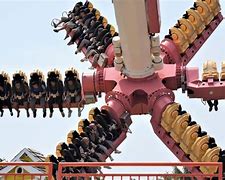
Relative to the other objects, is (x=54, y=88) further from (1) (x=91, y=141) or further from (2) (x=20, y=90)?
(1) (x=91, y=141)

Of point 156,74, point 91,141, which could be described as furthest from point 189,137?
point 156,74

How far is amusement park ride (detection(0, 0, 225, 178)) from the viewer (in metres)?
9.48

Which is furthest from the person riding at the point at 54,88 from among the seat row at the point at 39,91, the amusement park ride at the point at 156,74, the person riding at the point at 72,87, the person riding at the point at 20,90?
the person riding at the point at 20,90

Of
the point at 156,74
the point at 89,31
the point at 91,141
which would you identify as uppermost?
the point at 89,31

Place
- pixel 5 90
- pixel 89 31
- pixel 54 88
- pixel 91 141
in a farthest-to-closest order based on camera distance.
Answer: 1. pixel 89 31
2. pixel 5 90
3. pixel 54 88
4. pixel 91 141

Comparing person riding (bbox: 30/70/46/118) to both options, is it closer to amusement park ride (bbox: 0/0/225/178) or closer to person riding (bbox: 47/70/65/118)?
person riding (bbox: 47/70/65/118)

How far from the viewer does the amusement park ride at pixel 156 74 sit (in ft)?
31.1

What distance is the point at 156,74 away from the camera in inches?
433

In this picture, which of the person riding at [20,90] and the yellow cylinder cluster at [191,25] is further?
the yellow cylinder cluster at [191,25]

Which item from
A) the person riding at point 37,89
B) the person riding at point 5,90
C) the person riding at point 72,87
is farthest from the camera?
the person riding at point 5,90

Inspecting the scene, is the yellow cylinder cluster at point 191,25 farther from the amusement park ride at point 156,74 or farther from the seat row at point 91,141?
the seat row at point 91,141

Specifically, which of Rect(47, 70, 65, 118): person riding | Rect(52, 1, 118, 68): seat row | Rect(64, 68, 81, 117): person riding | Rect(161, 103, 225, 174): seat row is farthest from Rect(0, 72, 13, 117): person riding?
Rect(161, 103, 225, 174): seat row

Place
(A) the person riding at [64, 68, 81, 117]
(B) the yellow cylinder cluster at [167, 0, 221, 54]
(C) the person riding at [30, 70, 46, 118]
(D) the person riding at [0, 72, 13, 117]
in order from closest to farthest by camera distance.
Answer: (A) the person riding at [64, 68, 81, 117], (C) the person riding at [30, 70, 46, 118], (D) the person riding at [0, 72, 13, 117], (B) the yellow cylinder cluster at [167, 0, 221, 54]

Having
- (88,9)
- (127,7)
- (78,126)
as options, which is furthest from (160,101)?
(88,9)
